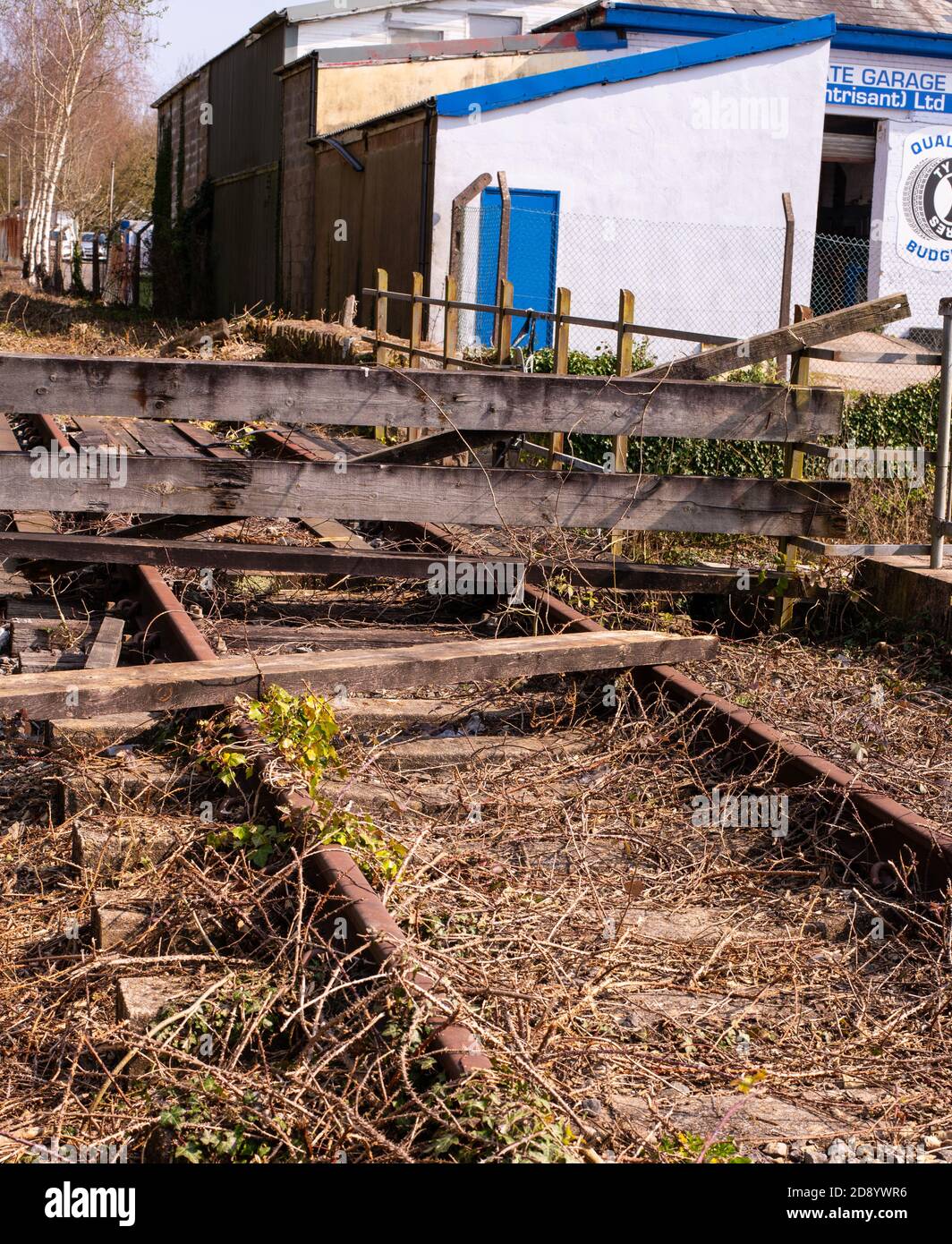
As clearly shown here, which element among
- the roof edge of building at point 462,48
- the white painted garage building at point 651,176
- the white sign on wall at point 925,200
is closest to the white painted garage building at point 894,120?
the white sign on wall at point 925,200

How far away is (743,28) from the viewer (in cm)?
2677

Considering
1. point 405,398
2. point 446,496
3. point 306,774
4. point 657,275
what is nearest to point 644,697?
point 446,496

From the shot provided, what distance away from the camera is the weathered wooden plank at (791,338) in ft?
25.0

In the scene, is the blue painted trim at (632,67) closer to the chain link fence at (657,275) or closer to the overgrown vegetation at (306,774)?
the chain link fence at (657,275)

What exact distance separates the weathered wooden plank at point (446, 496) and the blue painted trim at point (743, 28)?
798 inches

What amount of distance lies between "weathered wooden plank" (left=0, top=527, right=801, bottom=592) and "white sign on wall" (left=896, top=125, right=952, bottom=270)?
2202 cm

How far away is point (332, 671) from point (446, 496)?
2077 millimetres

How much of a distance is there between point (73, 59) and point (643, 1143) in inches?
2012

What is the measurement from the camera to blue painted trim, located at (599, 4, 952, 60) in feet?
83.5

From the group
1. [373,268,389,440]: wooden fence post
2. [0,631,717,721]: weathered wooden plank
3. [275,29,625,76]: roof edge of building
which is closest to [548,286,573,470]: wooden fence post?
[373,268,389,440]: wooden fence post

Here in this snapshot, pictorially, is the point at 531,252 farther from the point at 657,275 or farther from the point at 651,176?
the point at 651,176

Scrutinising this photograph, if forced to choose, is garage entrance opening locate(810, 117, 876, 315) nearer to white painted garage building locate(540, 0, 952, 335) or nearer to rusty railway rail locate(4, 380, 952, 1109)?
white painted garage building locate(540, 0, 952, 335)

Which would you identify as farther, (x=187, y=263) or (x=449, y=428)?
(x=187, y=263)

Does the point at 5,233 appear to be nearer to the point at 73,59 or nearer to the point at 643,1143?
the point at 73,59
